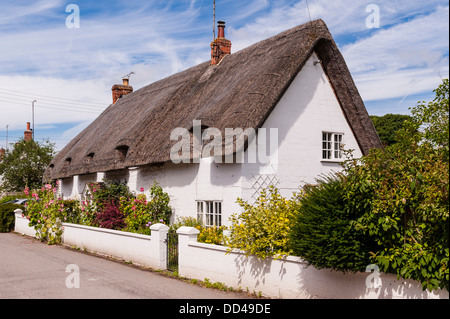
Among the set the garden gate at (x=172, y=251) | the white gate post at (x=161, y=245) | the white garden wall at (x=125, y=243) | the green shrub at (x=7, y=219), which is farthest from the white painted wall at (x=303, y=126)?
the green shrub at (x=7, y=219)

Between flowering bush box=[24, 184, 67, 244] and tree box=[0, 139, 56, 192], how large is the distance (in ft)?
61.0

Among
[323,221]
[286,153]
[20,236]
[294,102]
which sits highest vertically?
[294,102]

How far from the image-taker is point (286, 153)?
13164 millimetres

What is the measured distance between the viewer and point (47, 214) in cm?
1839

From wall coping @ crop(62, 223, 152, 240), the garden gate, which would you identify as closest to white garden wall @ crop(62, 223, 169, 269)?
wall coping @ crop(62, 223, 152, 240)

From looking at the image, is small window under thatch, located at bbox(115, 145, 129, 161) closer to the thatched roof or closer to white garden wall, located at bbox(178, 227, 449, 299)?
the thatched roof

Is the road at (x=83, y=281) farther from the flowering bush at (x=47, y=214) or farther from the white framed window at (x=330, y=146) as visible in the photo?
the white framed window at (x=330, y=146)

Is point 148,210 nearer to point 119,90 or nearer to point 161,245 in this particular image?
point 161,245

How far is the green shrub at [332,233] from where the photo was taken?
23.2ft

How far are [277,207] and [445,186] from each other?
484cm

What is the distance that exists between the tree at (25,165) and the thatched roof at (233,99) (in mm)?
17841

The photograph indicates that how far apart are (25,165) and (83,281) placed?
97.2ft
